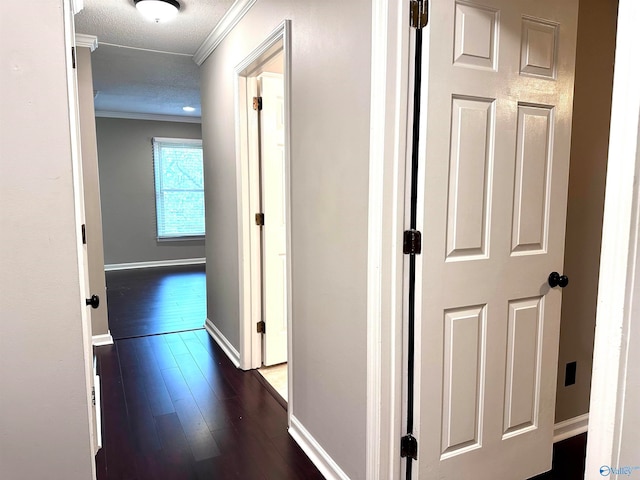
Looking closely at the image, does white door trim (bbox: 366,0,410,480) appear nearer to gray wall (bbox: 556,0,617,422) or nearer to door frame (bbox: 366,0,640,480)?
door frame (bbox: 366,0,640,480)

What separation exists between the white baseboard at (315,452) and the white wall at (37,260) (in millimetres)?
1037

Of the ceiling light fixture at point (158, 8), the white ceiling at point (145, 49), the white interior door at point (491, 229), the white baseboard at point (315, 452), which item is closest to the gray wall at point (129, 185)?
the white ceiling at point (145, 49)

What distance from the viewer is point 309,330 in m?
2.12

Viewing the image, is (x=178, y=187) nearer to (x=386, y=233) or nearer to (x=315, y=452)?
(x=315, y=452)

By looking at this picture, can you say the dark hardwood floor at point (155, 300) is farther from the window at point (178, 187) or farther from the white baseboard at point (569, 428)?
the white baseboard at point (569, 428)

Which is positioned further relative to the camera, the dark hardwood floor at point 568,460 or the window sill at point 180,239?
the window sill at point 180,239

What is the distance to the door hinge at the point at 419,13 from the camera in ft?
4.84

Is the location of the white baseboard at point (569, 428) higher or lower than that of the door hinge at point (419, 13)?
lower

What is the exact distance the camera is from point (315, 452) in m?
2.08

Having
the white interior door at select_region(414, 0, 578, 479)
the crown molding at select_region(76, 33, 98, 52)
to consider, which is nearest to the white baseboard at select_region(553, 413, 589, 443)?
the white interior door at select_region(414, 0, 578, 479)

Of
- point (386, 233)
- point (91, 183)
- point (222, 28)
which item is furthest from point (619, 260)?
point (91, 183)

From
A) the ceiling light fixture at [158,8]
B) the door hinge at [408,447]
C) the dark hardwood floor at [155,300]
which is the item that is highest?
the ceiling light fixture at [158,8]

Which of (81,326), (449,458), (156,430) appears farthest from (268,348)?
(81,326)

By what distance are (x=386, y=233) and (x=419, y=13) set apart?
0.76 metres
